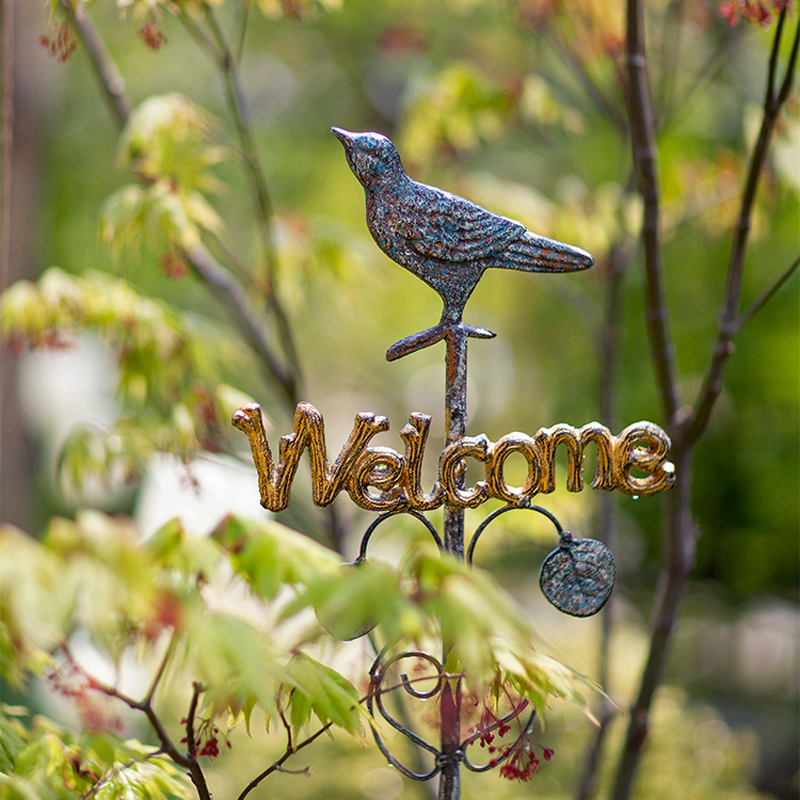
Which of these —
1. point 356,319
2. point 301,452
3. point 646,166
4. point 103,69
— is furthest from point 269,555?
point 356,319

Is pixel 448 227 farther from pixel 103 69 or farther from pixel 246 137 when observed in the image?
pixel 103 69

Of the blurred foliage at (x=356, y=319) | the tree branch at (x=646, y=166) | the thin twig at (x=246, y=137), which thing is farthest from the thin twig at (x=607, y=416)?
the thin twig at (x=246, y=137)

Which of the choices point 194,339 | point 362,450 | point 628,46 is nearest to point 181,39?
point 194,339

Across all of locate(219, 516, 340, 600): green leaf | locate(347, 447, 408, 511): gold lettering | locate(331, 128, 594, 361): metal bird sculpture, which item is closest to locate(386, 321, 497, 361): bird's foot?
locate(331, 128, 594, 361): metal bird sculpture

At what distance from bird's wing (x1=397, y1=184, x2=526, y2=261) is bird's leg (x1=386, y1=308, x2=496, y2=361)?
68 millimetres

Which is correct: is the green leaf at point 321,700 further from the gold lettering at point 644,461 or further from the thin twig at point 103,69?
the thin twig at point 103,69

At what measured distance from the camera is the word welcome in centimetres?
74

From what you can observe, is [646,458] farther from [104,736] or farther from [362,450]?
[104,736]

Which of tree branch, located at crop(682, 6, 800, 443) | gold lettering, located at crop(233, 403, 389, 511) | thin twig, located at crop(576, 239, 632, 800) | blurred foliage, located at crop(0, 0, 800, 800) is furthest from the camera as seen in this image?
thin twig, located at crop(576, 239, 632, 800)

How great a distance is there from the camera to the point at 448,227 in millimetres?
769

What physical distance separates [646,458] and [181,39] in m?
4.44

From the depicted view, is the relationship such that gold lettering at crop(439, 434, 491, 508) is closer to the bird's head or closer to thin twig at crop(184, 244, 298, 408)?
the bird's head

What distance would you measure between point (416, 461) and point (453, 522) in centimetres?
10

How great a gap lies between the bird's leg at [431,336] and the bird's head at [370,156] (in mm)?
164
